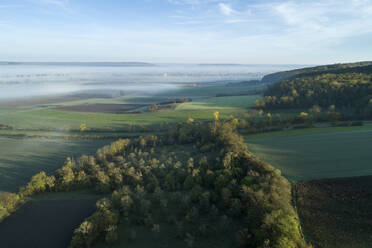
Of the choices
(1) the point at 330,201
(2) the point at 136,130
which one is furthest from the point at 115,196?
(2) the point at 136,130

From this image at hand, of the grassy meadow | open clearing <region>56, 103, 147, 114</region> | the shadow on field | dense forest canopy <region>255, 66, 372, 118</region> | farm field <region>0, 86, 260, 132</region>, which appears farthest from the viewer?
open clearing <region>56, 103, 147, 114</region>

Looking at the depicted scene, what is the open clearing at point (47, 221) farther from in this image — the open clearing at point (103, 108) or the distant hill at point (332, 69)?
the distant hill at point (332, 69)

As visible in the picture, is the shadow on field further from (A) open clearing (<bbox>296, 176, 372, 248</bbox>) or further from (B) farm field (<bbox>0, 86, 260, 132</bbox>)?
(B) farm field (<bbox>0, 86, 260, 132</bbox>)

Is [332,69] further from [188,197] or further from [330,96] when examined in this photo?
[188,197]

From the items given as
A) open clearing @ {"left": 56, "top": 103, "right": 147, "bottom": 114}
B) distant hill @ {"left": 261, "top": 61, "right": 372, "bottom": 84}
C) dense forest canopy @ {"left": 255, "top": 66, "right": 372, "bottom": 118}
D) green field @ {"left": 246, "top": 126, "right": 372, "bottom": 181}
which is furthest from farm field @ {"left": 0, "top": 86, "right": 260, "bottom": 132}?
distant hill @ {"left": 261, "top": 61, "right": 372, "bottom": 84}

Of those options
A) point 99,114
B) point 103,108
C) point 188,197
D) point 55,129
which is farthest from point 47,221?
point 103,108

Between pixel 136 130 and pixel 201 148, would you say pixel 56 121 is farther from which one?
pixel 201 148

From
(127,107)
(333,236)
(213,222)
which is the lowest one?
(213,222)
